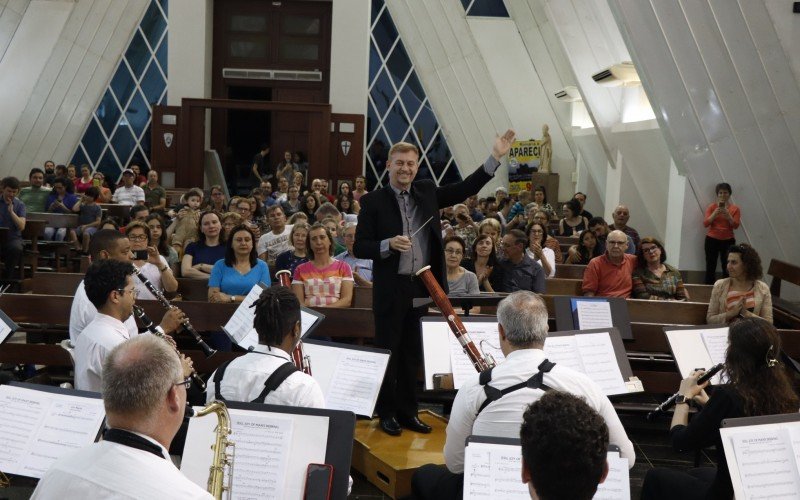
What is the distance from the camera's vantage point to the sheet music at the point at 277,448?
2.93 m

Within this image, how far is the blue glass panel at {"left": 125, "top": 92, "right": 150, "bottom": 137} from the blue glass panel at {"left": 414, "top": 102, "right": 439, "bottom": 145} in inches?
238

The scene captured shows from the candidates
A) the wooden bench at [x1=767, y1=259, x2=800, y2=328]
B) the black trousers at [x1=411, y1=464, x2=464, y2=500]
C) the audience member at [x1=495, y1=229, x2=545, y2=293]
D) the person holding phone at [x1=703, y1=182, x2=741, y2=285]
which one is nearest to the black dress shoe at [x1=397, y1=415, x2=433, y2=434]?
the black trousers at [x1=411, y1=464, x2=464, y2=500]

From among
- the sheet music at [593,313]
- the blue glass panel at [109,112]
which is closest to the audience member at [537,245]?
the sheet music at [593,313]

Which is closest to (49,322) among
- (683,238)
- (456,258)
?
(456,258)

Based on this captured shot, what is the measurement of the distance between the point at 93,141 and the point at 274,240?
13.1 meters

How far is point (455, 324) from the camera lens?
4.25 m

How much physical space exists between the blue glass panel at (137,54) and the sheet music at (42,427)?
18.3 m

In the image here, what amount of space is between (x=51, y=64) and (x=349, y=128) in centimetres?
668

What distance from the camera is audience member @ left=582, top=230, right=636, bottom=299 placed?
23.7ft

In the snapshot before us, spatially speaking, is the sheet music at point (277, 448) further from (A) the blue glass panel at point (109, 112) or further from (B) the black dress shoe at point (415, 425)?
(A) the blue glass panel at point (109, 112)

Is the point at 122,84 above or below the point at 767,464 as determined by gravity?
above

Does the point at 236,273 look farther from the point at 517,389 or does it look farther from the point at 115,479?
the point at 115,479

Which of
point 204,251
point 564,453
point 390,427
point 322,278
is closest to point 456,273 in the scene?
point 322,278

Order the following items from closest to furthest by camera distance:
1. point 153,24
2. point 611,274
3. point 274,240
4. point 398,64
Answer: point 611,274, point 274,240, point 153,24, point 398,64
